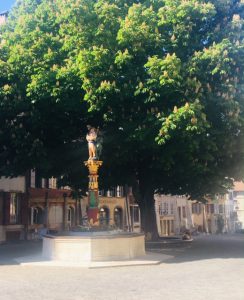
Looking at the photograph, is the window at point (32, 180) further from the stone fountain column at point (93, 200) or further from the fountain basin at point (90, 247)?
the fountain basin at point (90, 247)

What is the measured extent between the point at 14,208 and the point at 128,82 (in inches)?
746

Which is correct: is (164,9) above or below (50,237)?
above

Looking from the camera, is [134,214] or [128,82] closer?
[128,82]

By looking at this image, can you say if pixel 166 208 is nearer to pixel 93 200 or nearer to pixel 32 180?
pixel 32 180

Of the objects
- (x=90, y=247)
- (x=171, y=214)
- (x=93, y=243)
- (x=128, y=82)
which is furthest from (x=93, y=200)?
(x=171, y=214)

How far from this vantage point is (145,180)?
25.9m

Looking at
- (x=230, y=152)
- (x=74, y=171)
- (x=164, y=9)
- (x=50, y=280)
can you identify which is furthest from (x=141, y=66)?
(x=50, y=280)

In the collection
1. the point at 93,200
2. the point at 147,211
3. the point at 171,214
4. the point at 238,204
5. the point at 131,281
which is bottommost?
the point at 131,281

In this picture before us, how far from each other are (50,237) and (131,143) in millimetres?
5712

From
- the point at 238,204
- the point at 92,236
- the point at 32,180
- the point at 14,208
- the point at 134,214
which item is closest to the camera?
the point at 92,236

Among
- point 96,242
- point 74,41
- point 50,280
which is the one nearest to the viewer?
point 50,280

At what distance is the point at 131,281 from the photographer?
12727 mm

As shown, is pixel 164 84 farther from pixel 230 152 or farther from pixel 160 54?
pixel 230 152

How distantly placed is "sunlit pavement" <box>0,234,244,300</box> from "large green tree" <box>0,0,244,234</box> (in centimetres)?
556
